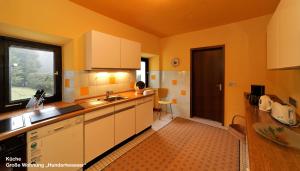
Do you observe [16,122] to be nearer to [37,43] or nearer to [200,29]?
[37,43]

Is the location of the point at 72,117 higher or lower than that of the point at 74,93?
lower

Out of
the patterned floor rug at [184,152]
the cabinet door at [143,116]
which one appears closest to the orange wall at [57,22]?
the cabinet door at [143,116]

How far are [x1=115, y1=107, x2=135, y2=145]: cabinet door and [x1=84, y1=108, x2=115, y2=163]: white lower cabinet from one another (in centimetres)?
10

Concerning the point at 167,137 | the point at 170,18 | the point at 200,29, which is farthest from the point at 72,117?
the point at 200,29

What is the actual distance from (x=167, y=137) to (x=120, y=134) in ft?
3.21

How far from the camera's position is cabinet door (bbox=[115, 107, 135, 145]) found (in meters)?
2.21

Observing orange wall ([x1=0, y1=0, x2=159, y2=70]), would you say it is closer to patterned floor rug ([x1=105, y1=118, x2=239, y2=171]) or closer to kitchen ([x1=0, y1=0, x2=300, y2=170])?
kitchen ([x1=0, y1=0, x2=300, y2=170])

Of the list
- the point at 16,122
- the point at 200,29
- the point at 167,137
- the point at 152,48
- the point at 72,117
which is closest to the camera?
the point at 16,122

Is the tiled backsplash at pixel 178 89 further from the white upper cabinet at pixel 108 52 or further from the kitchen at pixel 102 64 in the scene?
the white upper cabinet at pixel 108 52

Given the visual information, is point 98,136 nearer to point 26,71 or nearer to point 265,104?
point 26,71

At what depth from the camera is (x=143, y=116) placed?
9.17ft

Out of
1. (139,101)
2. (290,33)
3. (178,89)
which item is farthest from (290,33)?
(178,89)

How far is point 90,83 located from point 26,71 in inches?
34.2

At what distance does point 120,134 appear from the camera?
7.45 feet
